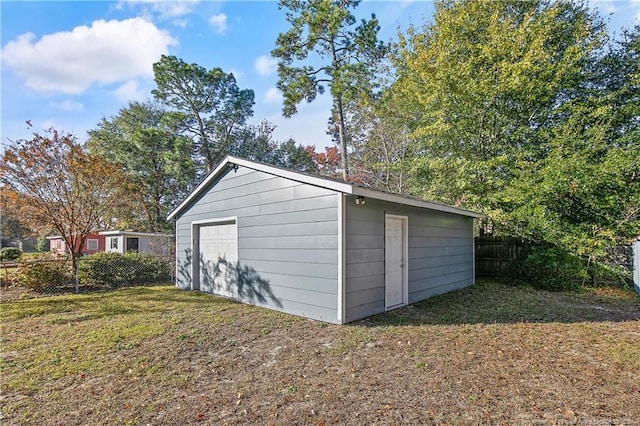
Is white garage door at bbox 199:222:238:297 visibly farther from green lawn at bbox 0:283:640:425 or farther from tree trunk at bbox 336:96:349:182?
tree trunk at bbox 336:96:349:182

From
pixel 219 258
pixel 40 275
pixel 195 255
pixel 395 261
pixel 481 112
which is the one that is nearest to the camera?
pixel 395 261

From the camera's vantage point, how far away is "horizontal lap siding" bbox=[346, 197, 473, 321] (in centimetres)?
543

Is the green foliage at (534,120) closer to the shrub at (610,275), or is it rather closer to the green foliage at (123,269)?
the shrub at (610,275)

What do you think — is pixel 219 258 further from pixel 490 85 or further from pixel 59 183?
pixel 490 85

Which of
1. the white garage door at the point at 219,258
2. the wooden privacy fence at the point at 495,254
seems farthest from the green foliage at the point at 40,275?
the wooden privacy fence at the point at 495,254

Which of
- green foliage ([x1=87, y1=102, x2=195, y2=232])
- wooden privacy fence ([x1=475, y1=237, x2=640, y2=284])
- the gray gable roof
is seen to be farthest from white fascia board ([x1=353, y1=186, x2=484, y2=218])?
green foliage ([x1=87, y1=102, x2=195, y2=232])

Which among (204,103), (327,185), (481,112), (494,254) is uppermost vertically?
(204,103)

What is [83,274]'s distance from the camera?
368 inches

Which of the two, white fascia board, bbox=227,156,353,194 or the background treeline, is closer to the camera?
white fascia board, bbox=227,156,353,194

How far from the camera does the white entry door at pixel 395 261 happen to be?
20.4 feet

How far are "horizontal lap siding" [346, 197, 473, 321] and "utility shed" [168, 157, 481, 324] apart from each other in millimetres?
21

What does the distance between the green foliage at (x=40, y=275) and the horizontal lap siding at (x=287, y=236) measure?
4.97 meters

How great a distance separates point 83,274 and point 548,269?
1313 cm

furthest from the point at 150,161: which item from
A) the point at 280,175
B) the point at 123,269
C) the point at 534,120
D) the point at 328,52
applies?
the point at 534,120
